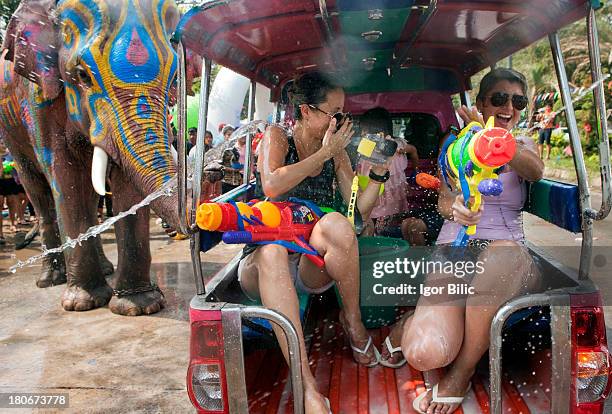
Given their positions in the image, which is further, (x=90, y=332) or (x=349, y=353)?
(x=90, y=332)

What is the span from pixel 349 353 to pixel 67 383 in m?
1.91

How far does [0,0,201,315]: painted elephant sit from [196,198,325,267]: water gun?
1.18 meters

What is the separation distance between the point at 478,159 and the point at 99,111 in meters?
3.27

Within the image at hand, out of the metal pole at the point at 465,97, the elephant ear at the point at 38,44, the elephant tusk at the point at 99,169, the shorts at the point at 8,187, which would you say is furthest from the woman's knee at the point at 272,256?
the shorts at the point at 8,187

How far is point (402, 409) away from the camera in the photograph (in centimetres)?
241

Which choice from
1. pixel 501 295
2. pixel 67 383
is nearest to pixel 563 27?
pixel 501 295

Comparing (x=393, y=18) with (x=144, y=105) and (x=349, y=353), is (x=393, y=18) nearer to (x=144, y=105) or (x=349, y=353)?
(x=349, y=353)

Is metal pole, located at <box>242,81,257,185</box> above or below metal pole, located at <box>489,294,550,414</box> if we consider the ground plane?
above

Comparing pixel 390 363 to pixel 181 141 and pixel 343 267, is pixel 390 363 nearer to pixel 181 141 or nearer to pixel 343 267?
pixel 343 267

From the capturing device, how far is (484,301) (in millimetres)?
2311

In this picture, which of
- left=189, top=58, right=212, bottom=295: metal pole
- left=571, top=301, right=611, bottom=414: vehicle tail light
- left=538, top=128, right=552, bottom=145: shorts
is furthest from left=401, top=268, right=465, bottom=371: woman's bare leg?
left=538, top=128, right=552, bottom=145: shorts

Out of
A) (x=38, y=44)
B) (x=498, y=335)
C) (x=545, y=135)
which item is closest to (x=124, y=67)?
(x=38, y=44)

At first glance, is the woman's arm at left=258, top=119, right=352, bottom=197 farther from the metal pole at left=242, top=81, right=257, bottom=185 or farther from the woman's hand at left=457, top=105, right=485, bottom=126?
the metal pole at left=242, top=81, right=257, bottom=185

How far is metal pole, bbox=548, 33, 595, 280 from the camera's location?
222cm
